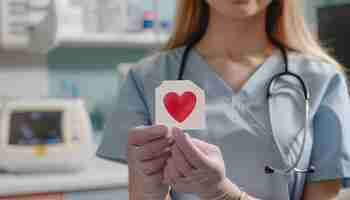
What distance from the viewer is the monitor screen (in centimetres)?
168

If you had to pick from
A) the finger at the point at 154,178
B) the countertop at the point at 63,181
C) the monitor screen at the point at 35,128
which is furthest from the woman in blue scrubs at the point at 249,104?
the monitor screen at the point at 35,128

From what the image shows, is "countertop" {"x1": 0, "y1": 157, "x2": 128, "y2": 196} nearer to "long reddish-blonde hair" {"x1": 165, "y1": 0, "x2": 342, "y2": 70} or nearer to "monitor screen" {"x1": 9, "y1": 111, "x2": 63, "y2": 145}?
"monitor screen" {"x1": 9, "y1": 111, "x2": 63, "y2": 145}

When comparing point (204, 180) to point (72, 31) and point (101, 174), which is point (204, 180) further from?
point (72, 31)

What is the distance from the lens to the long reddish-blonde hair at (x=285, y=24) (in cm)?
100

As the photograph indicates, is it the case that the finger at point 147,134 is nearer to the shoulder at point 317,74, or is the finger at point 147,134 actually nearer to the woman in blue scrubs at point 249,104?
the woman in blue scrubs at point 249,104

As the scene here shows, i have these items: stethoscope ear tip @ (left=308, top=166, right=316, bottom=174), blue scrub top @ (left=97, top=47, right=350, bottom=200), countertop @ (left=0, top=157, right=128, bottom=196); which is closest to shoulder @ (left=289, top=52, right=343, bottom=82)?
blue scrub top @ (left=97, top=47, right=350, bottom=200)

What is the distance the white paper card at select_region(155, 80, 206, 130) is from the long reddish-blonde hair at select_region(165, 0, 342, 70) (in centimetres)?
26

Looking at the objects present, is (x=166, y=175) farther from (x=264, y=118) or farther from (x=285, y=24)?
(x=285, y=24)

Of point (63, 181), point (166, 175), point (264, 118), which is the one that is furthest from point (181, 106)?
point (63, 181)

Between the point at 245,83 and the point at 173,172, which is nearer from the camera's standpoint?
the point at 173,172

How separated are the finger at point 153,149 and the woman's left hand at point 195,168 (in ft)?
0.04

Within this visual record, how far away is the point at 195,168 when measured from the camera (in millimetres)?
763

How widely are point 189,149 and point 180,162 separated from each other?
32 mm

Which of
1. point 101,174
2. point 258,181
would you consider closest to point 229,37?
point 258,181
